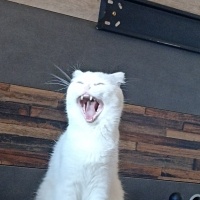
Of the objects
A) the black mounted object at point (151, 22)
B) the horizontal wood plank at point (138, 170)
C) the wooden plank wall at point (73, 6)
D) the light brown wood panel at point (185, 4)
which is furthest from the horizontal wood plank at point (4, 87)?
the light brown wood panel at point (185, 4)

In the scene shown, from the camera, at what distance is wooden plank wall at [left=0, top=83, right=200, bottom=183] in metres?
1.30

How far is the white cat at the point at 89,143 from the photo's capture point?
40.7 inches

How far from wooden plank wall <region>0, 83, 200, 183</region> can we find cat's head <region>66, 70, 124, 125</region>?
288mm

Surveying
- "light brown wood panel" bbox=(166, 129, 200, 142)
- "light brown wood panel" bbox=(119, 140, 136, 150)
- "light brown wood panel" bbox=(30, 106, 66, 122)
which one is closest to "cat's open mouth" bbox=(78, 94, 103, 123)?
"light brown wood panel" bbox=(30, 106, 66, 122)

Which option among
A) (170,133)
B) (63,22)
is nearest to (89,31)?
(63,22)

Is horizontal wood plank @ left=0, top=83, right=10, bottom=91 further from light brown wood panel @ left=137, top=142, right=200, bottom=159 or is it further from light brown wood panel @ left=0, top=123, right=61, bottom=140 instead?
light brown wood panel @ left=137, top=142, right=200, bottom=159

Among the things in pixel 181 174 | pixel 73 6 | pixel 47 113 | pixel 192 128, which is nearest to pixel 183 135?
pixel 192 128

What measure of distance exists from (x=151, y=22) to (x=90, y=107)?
0.57 m

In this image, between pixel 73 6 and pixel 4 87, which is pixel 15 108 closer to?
pixel 4 87

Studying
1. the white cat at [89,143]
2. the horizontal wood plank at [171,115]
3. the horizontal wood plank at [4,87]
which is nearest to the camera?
the white cat at [89,143]

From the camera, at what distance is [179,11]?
58.9 inches

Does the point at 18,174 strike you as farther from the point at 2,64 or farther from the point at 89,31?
the point at 89,31

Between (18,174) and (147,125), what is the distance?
527 millimetres

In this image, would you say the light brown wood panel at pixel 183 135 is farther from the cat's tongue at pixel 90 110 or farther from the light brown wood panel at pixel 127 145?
the cat's tongue at pixel 90 110
